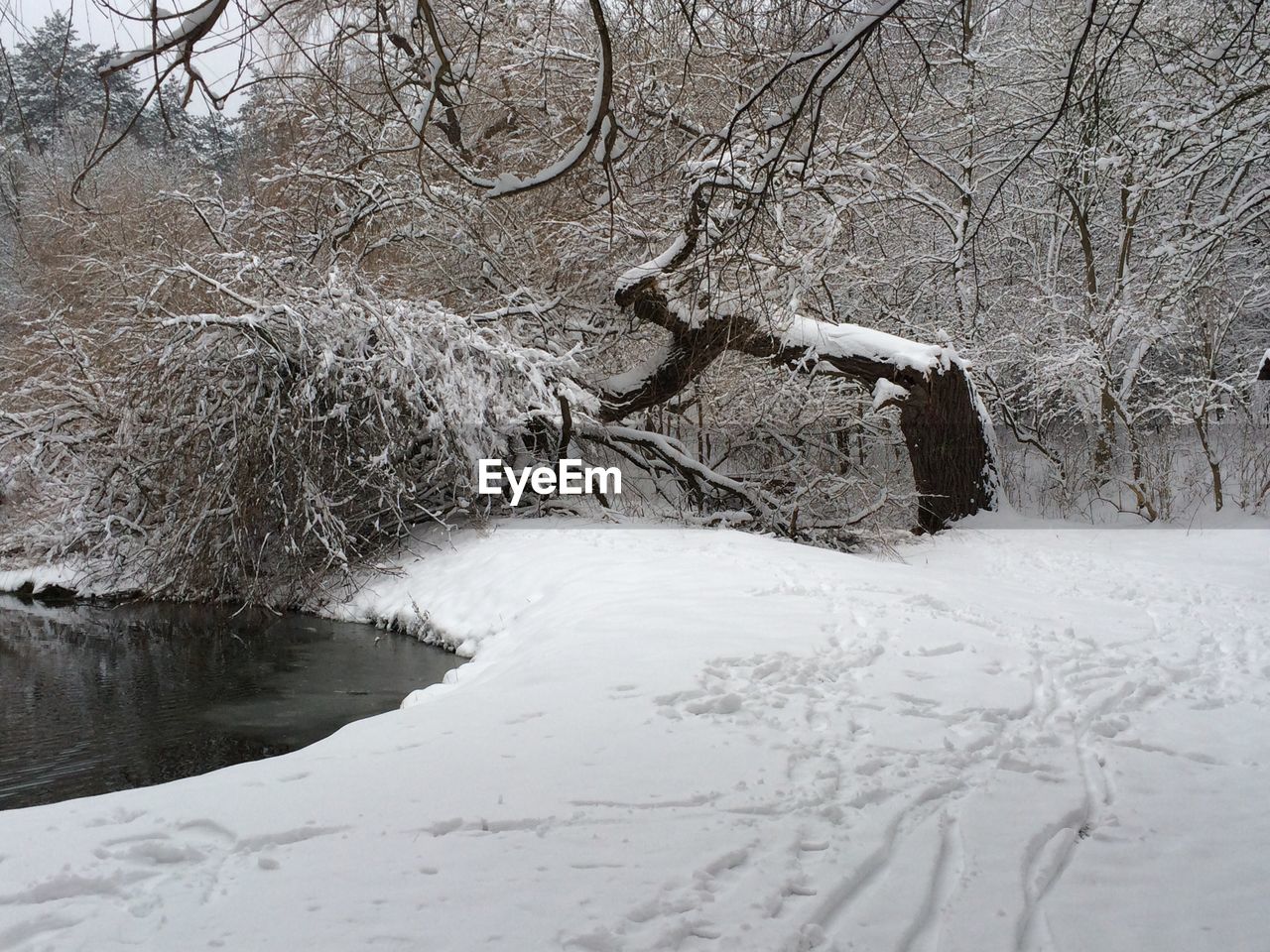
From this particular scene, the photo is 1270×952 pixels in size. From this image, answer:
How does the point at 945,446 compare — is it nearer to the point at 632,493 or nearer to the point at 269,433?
the point at 632,493

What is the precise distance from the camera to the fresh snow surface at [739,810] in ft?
8.63

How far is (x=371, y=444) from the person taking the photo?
1005 cm

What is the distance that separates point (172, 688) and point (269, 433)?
2.76 metres

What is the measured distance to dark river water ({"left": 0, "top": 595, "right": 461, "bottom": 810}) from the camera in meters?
5.64

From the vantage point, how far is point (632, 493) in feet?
41.5

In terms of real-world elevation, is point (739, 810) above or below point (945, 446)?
below

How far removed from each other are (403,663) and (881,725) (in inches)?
187

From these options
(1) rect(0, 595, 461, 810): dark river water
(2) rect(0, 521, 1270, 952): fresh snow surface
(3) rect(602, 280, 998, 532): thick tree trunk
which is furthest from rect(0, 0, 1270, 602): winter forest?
(2) rect(0, 521, 1270, 952): fresh snow surface

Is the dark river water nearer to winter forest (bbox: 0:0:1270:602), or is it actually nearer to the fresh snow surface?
winter forest (bbox: 0:0:1270:602)

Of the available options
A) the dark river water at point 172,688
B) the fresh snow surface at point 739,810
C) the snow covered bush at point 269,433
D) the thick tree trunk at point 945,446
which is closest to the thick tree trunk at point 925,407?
the thick tree trunk at point 945,446

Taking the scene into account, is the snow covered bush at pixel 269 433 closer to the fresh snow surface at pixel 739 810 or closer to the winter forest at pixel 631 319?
the winter forest at pixel 631 319

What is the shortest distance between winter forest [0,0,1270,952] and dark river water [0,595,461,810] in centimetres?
7

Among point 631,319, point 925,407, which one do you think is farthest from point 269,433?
point 925,407

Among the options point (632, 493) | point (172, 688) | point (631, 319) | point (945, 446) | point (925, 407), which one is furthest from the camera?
point (632, 493)
